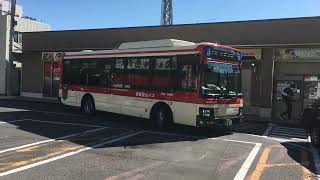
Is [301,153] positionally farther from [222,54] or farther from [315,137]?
[222,54]

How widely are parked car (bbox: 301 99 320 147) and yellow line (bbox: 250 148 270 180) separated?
1.53 metres

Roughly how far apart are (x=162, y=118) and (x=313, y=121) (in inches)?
211

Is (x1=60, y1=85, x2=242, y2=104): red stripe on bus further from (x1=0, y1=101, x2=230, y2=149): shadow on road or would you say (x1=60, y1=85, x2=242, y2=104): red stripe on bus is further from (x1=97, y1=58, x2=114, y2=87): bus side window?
(x1=0, y1=101, x2=230, y2=149): shadow on road

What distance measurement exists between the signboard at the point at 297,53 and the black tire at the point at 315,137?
30.8 ft

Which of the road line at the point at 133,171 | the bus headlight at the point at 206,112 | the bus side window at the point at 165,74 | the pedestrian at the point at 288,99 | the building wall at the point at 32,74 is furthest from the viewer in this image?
the building wall at the point at 32,74

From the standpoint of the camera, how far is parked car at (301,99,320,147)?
14.4 meters

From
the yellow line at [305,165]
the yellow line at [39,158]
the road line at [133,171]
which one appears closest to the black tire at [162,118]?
the yellow line at [39,158]

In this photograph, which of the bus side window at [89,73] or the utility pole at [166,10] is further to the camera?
the utility pole at [166,10]

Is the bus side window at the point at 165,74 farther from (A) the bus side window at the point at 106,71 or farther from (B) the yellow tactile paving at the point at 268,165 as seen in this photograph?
(B) the yellow tactile paving at the point at 268,165

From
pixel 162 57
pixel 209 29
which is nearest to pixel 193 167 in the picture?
pixel 162 57

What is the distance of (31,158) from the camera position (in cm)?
1133

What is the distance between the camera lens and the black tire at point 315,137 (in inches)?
567

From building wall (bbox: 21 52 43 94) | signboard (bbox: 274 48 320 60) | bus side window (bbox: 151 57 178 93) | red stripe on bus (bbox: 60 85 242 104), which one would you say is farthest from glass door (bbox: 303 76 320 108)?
building wall (bbox: 21 52 43 94)

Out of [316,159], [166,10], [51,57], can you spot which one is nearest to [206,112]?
[316,159]
